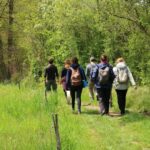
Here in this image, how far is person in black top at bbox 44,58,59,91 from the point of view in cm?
2069

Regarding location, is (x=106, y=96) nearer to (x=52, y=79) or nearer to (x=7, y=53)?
(x=52, y=79)

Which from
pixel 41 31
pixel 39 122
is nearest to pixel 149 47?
pixel 39 122

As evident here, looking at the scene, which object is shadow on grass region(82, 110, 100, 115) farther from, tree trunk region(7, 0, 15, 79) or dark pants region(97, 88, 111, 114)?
tree trunk region(7, 0, 15, 79)

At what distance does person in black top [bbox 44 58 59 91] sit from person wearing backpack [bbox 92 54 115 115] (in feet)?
12.1

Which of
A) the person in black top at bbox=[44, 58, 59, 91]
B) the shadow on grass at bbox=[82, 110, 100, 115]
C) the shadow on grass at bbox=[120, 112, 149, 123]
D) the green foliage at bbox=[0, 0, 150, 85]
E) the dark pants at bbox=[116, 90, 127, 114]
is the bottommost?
the shadow on grass at bbox=[82, 110, 100, 115]

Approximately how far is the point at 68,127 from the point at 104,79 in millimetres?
3931

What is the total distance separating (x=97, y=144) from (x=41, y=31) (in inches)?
1220

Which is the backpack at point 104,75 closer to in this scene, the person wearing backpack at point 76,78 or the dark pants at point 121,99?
the dark pants at point 121,99

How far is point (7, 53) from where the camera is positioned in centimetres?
4600

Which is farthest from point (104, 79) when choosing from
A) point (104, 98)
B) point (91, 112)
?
point (91, 112)

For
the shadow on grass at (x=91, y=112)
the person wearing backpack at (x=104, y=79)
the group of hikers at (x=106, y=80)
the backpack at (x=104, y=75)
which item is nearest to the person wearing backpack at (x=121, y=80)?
the group of hikers at (x=106, y=80)

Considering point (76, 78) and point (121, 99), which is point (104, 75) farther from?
point (76, 78)

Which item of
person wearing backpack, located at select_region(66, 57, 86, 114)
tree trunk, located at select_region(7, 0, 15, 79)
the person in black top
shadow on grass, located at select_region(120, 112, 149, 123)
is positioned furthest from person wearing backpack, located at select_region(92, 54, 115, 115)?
tree trunk, located at select_region(7, 0, 15, 79)

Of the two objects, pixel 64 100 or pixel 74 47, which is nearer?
pixel 64 100
